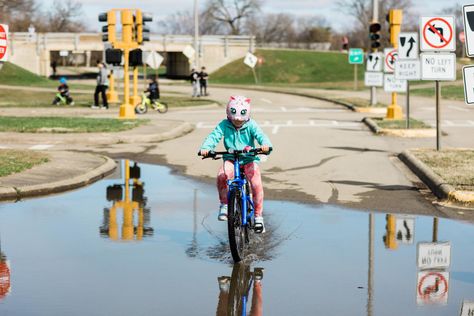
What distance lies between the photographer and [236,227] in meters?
8.35

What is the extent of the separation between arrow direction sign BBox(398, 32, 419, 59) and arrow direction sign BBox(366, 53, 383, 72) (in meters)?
9.90

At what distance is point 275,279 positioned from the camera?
7664 millimetres

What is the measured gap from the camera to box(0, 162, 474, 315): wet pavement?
22.5 ft

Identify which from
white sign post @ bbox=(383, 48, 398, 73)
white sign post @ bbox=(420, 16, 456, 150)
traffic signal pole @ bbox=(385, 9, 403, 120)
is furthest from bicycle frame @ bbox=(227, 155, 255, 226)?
traffic signal pole @ bbox=(385, 9, 403, 120)

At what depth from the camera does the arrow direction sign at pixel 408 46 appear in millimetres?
23547

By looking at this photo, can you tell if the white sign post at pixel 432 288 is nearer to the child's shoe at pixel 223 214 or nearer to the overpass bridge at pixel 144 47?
the child's shoe at pixel 223 214

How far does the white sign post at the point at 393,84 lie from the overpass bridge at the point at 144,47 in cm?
5554

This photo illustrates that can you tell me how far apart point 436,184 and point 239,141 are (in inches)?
189

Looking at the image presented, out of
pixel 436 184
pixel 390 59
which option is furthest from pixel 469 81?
pixel 390 59

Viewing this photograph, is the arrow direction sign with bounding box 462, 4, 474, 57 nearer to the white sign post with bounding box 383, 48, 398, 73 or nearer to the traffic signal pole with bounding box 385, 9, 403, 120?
the white sign post with bounding box 383, 48, 398, 73

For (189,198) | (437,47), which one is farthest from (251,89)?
(189,198)

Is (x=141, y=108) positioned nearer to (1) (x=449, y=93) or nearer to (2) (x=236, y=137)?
(1) (x=449, y=93)

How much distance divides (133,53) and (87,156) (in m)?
12.3

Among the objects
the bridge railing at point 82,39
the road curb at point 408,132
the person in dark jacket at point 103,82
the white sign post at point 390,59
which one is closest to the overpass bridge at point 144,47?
the bridge railing at point 82,39
